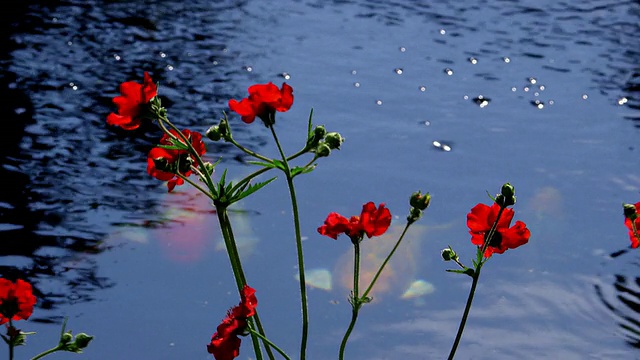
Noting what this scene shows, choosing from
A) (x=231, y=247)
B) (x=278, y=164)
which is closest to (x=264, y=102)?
(x=278, y=164)

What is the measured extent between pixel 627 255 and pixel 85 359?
4.95 feet

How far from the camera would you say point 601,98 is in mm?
3910

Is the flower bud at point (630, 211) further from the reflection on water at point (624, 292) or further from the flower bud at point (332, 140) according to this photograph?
the reflection on water at point (624, 292)

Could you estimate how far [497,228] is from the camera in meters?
1.28

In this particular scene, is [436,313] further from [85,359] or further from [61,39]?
[61,39]

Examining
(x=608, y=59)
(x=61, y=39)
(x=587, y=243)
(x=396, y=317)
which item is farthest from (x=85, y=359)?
(x=608, y=59)

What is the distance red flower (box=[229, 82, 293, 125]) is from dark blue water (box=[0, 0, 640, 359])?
95cm

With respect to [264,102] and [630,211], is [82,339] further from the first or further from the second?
[630,211]

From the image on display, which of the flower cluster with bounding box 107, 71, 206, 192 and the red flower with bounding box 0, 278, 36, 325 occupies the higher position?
the flower cluster with bounding box 107, 71, 206, 192

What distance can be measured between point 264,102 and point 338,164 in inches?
74.4

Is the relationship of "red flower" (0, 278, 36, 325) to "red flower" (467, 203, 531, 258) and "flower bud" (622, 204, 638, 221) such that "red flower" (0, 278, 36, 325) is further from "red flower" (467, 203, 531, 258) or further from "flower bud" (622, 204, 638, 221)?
"flower bud" (622, 204, 638, 221)

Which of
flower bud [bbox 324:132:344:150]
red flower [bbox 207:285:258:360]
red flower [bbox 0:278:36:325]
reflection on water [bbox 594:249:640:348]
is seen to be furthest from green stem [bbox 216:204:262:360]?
reflection on water [bbox 594:249:640:348]

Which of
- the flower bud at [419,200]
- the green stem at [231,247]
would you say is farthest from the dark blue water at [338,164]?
the flower bud at [419,200]

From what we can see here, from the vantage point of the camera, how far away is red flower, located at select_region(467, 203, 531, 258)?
1266mm
